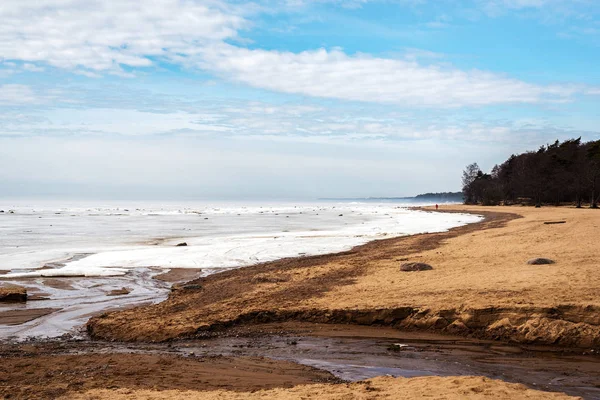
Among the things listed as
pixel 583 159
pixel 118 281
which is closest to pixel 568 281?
pixel 118 281

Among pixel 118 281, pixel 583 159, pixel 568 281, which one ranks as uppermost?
pixel 583 159

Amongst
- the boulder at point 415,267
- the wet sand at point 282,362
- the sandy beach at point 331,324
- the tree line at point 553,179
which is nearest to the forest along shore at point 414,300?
the sandy beach at point 331,324

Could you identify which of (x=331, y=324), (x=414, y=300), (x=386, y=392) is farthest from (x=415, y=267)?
(x=386, y=392)

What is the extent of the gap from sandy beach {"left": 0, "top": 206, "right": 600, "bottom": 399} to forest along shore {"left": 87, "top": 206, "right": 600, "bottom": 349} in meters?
0.03

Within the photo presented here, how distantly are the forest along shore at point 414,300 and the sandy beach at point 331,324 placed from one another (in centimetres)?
3

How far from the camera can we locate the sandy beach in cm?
732

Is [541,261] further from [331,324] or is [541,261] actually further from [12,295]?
[12,295]

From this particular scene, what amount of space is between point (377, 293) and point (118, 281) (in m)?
9.70

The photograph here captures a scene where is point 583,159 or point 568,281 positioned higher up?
point 583,159

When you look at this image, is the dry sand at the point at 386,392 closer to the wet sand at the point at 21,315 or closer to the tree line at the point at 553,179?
the wet sand at the point at 21,315

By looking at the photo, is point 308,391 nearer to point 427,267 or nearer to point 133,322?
point 133,322

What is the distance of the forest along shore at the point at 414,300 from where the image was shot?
1030cm

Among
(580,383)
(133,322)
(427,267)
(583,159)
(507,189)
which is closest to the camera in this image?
(580,383)

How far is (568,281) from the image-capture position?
12367 mm
